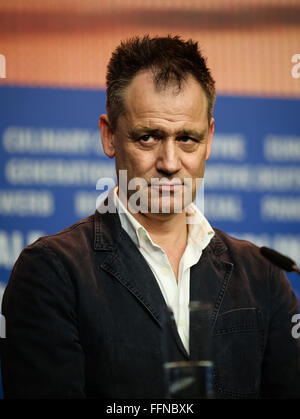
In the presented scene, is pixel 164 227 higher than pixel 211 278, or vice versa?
pixel 164 227

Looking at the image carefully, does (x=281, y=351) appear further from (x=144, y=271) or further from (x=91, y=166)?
(x=91, y=166)

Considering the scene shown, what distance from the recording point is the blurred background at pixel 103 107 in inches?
99.4

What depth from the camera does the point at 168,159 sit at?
1.75 m

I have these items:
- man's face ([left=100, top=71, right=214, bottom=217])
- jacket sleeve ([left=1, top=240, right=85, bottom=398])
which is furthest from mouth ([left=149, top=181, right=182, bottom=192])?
jacket sleeve ([left=1, top=240, right=85, bottom=398])

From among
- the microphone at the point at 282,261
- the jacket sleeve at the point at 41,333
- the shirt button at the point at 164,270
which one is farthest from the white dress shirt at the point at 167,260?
the microphone at the point at 282,261

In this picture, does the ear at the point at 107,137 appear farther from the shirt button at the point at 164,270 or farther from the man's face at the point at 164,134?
the shirt button at the point at 164,270

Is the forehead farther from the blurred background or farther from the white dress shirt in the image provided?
the blurred background

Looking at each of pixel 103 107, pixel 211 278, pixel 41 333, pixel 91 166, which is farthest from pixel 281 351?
pixel 103 107

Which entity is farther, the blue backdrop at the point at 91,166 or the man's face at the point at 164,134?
the blue backdrop at the point at 91,166

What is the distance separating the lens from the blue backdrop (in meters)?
2.51

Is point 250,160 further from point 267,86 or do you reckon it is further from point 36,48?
point 36,48

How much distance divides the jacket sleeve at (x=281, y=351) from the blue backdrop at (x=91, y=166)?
0.71 m

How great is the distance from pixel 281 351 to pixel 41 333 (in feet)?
2.31

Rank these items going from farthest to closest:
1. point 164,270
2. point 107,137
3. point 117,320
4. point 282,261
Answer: point 107,137, point 164,270, point 117,320, point 282,261
